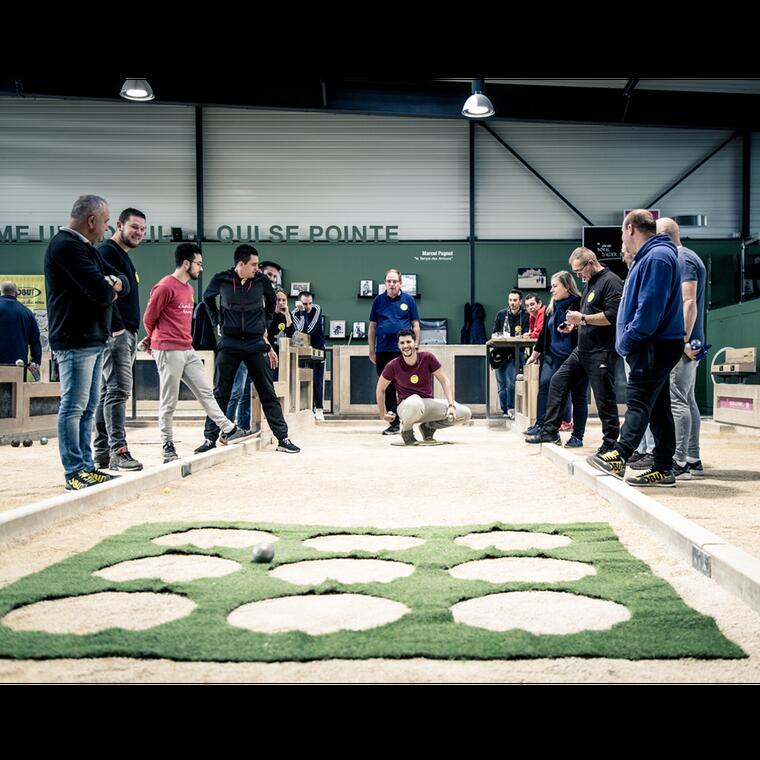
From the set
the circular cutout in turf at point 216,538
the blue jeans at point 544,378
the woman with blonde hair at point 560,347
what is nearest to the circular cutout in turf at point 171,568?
the circular cutout in turf at point 216,538

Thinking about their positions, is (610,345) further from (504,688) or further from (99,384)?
(504,688)

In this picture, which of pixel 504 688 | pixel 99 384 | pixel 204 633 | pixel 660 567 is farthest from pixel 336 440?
pixel 504 688

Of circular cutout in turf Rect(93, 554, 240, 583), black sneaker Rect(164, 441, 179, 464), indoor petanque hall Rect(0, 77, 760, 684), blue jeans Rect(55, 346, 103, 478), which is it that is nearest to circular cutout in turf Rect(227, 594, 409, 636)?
indoor petanque hall Rect(0, 77, 760, 684)

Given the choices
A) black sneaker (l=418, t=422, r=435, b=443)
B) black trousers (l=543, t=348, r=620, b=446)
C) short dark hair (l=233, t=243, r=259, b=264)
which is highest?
short dark hair (l=233, t=243, r=259, b=264)

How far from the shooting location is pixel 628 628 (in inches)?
79.0

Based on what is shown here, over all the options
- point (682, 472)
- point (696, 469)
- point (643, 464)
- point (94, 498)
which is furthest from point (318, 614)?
point (696, 469)

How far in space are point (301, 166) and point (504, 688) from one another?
15.9 m

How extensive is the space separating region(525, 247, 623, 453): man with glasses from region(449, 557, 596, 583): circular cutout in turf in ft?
9.03

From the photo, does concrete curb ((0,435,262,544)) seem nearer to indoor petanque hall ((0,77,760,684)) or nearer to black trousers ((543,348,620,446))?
indoor petanque hall ((0,77,760,684))

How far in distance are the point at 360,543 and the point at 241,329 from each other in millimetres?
3626

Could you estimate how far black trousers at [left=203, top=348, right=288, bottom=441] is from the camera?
6.45 metres

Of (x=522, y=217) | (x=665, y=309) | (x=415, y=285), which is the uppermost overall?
(x=522, y=217)

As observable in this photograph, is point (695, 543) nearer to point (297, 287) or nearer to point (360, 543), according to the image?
point (360, 543)

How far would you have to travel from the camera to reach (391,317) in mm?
8578
